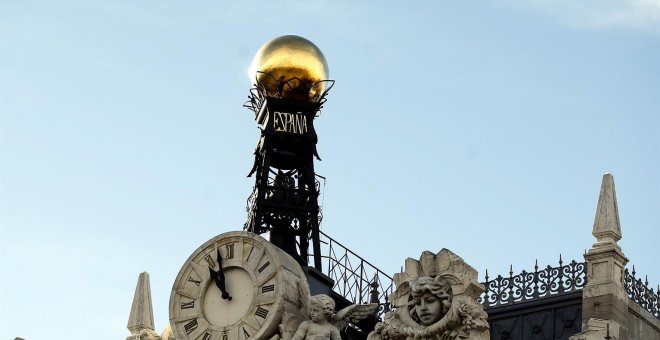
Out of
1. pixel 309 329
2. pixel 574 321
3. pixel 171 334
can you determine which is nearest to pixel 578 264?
pixel 574 321

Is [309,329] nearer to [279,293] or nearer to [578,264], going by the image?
[279,293]

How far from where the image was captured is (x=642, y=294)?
93.1 ft

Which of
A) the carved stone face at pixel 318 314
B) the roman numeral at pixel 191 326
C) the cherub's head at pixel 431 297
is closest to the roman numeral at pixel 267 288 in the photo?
the carved stone face at pixel 318 314

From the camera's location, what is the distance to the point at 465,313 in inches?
1073

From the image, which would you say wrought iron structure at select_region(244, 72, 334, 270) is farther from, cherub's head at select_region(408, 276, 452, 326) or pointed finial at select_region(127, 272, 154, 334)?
cherub's head at select_region(408, 276, 452, 326)

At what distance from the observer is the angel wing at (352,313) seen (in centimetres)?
2920

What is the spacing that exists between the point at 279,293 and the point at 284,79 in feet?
18.1

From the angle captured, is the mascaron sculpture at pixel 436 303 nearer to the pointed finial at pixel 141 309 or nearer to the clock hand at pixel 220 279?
the clock hand at pixel 220 279

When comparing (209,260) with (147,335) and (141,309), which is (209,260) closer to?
(147,335)

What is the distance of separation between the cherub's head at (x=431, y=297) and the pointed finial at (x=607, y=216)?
6.78ft

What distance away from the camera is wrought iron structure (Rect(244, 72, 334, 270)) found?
110 ft

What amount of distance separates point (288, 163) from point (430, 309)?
696cm

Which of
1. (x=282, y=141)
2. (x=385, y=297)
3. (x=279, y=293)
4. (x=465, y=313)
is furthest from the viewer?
(x=282, y=141)

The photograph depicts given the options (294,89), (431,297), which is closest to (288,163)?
(294,89)
